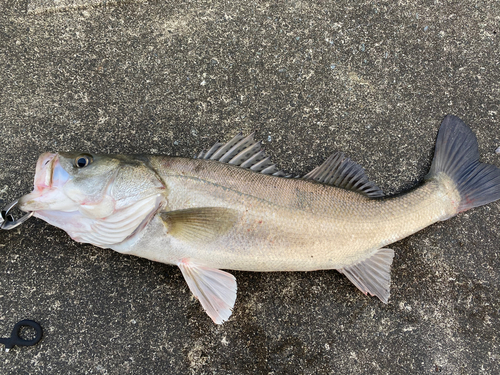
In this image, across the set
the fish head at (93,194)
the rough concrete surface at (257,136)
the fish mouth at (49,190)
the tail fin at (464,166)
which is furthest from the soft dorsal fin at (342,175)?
the fish mouth at (49,190)

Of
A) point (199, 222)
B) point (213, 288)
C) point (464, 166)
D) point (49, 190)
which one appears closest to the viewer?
point (49, 190)

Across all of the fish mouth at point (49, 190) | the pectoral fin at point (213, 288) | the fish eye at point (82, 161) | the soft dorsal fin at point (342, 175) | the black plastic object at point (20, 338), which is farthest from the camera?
the soft dorsal fin at point (342, 175)

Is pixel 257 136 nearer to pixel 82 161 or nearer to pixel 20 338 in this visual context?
pixel 82 161

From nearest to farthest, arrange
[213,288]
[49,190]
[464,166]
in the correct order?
[49,190] < [213,288] < [464,166]

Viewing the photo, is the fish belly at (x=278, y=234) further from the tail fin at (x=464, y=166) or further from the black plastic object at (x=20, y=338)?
the black plastic object at (x=20, y=338)

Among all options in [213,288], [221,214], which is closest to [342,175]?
[221,214]

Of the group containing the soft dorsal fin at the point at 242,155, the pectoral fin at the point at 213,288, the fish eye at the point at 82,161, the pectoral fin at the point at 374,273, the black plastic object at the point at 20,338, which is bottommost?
the black plastic object at the point at 20,338

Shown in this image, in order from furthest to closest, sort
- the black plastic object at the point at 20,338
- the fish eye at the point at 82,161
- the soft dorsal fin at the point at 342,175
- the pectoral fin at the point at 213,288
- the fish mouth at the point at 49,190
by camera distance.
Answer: the soft dorsal fin at the point at 342,175
the black plastic object at the point at 20,338
the pectoral fin at the point at 213,288
the fish eye at the point at 82,161
the fish mouth at the point at 49,190
